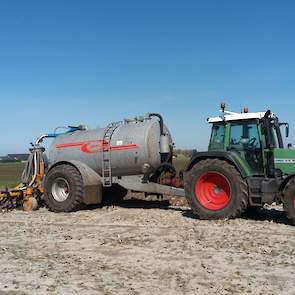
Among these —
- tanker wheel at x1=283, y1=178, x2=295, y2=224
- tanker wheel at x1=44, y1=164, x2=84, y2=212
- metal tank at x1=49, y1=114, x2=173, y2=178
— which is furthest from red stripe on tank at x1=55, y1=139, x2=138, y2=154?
tanker wheel at x1=283, y1=178, x2=295, y2=224

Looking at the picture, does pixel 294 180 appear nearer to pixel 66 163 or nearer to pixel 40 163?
pixel 66 163

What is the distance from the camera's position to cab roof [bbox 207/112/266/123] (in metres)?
10.4

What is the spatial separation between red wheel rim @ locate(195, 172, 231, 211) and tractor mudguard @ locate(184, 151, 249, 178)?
1.29 ft

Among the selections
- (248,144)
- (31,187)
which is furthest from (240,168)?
(31,187)

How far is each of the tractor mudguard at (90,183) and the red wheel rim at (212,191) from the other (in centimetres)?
334

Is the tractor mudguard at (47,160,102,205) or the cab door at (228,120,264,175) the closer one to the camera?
the cab door at (228,120,264,175)

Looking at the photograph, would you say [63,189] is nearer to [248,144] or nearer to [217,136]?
[217,136]

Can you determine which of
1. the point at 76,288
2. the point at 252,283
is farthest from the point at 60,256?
the point at 252,283

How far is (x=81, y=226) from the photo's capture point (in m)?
10.6

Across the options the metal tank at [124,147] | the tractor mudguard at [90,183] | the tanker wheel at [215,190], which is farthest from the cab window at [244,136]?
the tractor mudguard at [90,183]

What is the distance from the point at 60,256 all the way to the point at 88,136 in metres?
6.67

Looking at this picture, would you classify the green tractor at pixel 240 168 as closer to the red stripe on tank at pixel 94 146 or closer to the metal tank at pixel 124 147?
the metal tank at pixel 124 147

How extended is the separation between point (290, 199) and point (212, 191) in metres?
1.97

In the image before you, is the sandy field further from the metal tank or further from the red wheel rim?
the metal tank
